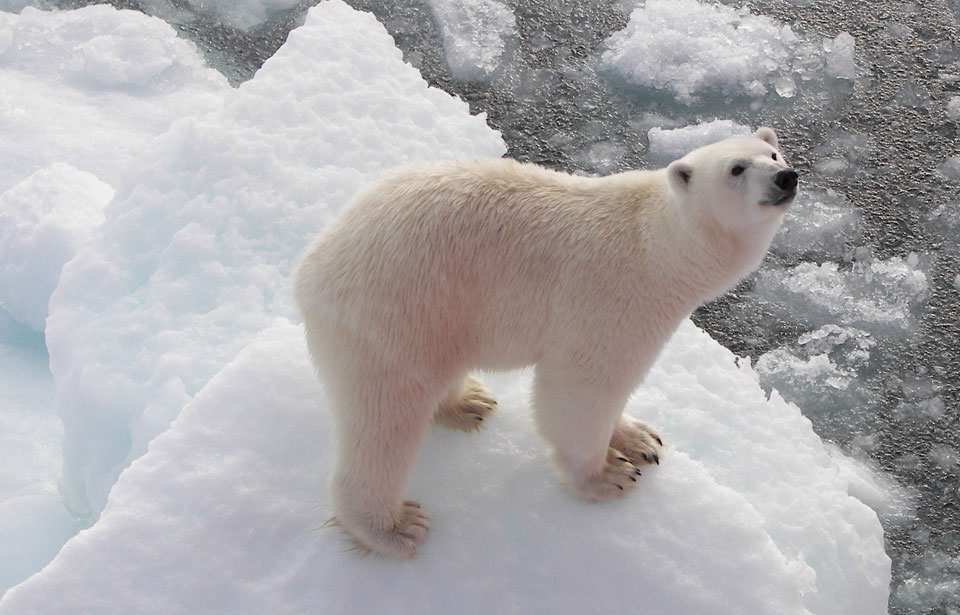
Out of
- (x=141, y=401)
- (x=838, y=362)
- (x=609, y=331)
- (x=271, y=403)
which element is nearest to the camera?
(x=609, y=331)

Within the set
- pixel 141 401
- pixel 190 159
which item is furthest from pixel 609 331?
pixel 190 159

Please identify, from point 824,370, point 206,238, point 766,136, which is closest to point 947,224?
point 824,370

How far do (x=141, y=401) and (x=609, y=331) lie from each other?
1419mm

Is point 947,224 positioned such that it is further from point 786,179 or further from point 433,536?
point 433,536

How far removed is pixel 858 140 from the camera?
4.18 meters

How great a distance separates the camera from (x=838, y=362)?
3.50 meters

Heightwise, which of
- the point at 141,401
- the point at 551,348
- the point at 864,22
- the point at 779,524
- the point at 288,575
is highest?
the point at 864,22

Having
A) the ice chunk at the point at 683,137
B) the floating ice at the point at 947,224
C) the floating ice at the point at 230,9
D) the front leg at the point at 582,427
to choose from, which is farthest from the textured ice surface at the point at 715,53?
the front leg at the point at 582,427

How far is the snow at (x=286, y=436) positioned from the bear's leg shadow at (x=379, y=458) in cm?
7

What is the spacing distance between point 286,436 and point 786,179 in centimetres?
140

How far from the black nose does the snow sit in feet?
2.94

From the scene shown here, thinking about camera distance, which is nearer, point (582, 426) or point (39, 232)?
point (582, 426)

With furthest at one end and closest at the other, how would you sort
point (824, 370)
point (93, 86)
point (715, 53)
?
point (93, 86) < point (715, 53) < point (824, 370)

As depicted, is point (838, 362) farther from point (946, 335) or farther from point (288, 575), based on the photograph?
point (288, 575)
